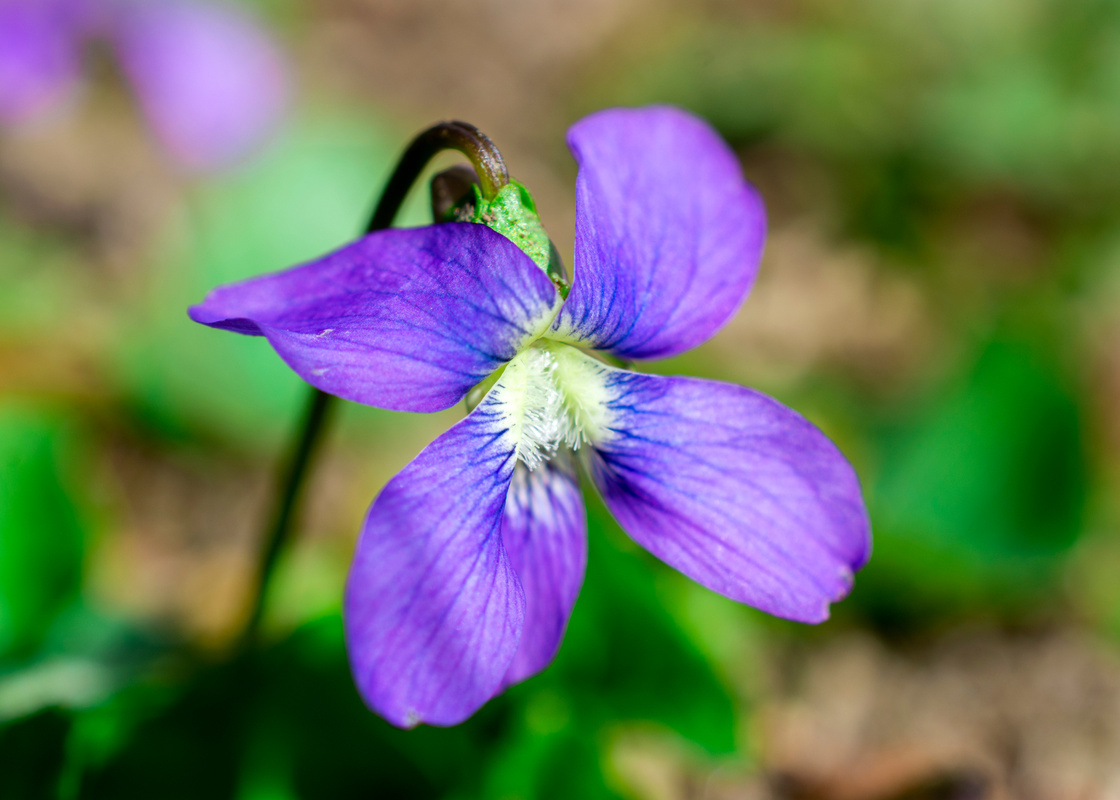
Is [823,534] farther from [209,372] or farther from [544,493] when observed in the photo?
[209,372]

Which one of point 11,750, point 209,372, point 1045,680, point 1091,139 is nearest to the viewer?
point 11,750

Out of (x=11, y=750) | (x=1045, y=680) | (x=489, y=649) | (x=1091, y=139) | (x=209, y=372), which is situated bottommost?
(x=11, y=750)

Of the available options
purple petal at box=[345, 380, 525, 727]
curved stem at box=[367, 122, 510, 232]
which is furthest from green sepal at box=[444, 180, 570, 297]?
purple petal at box=[345, 380, 525, 727]

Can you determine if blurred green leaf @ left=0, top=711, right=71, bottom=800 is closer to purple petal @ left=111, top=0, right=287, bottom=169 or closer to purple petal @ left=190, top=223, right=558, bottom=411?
purple petal @ left=190, top=223, right=558, bottom=411

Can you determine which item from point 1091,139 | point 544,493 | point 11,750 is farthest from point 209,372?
point 1091,139

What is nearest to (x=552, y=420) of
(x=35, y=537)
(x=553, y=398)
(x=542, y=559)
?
(x=553, y=398)

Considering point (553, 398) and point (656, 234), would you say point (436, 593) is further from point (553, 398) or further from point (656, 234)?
point (656, 234)
